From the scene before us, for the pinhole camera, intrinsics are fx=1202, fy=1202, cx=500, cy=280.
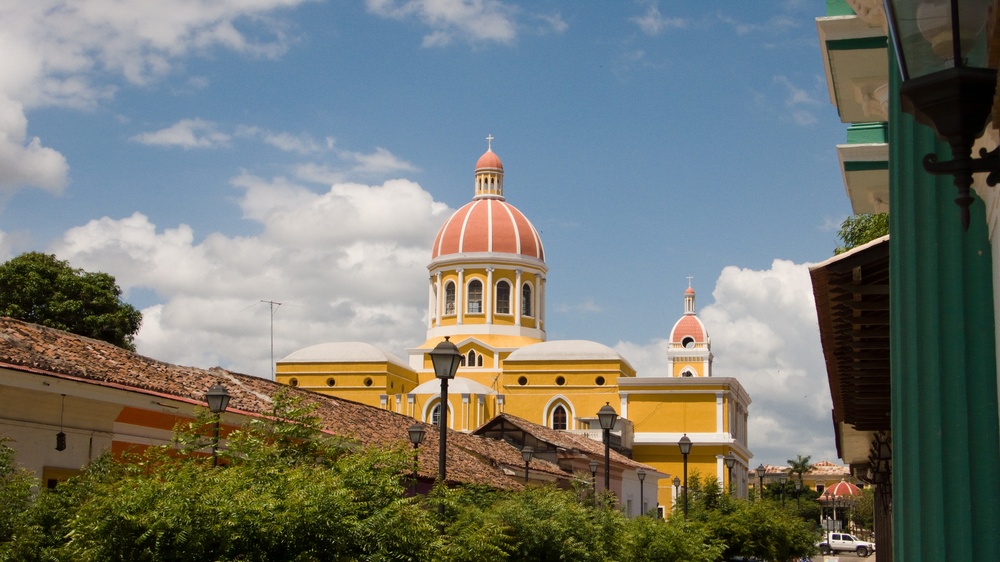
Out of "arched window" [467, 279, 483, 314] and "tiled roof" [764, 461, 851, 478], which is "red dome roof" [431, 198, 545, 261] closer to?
"arched window" [467, 279, 483, 314]

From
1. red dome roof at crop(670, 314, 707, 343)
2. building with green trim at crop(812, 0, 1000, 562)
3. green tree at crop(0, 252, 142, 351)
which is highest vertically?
red dome roof at crop(670, 314, 707, 343)

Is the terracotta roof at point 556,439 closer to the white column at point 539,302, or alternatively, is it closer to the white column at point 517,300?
the white column at point 517,300

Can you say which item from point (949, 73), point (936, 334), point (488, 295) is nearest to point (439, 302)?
point (488, 295)

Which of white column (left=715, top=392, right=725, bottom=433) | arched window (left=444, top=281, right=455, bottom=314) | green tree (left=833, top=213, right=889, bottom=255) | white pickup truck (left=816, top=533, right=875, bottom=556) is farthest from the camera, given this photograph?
arched window (left=444, top=281, right=455, bottom=314)

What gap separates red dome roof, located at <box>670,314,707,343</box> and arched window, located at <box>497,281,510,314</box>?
31688 mm

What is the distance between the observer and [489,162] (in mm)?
61844

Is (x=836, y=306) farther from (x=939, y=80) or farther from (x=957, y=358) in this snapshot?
(x=939, y=80)

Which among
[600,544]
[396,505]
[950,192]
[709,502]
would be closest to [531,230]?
[709,502]

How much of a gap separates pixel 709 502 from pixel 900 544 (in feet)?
92.4

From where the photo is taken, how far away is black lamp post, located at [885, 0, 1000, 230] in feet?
8.54

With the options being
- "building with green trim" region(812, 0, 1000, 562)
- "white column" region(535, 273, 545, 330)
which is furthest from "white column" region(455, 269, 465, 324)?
"building with green trim" region(812, 0, 1000, 562)

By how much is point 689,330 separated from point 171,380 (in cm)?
7427

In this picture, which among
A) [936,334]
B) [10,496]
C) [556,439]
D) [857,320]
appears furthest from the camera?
[556,439]

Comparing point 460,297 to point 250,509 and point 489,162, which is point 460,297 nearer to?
point 489,162
